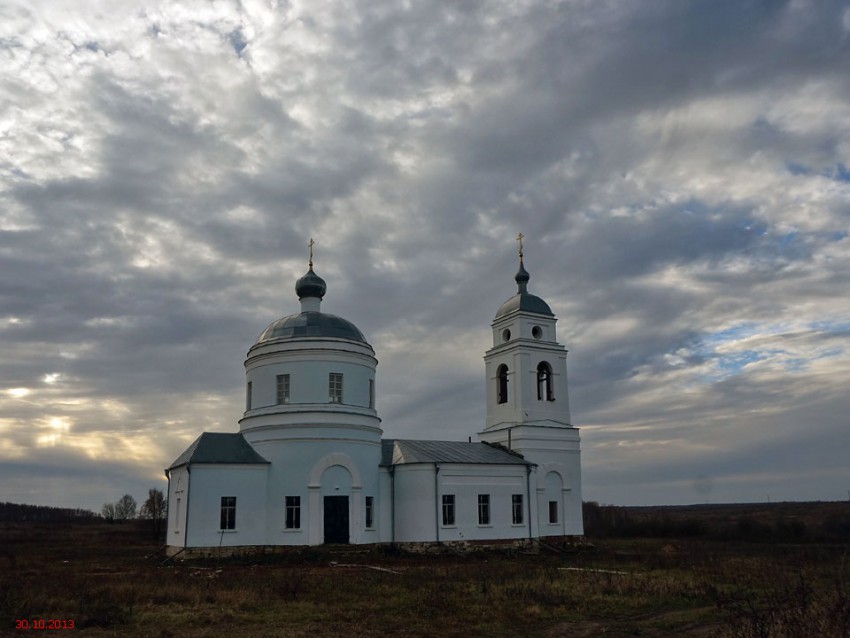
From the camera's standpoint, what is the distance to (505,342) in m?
35.2

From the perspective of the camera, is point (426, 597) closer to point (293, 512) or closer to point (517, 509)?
point (293, 512)

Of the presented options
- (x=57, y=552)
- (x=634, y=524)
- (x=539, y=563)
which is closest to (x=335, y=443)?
(x=539, y=563)

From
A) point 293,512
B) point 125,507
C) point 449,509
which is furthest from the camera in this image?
point 125,507

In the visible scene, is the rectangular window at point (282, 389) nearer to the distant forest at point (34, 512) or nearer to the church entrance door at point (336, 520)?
the church entrance door at point (336, 520)

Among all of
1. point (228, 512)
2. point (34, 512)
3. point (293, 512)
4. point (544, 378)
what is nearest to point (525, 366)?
point (544, 378)

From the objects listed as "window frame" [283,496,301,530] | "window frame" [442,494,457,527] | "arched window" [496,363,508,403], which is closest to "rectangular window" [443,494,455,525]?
"window frame" [442,494,457,527]

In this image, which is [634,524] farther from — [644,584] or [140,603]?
[140,603]

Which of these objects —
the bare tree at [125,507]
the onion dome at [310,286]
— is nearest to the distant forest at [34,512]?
the bare tree at [125,507]

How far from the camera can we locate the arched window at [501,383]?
116 feet

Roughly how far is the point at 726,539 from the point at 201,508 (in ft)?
107

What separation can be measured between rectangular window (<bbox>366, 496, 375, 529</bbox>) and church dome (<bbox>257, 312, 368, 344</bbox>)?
20.0 feet

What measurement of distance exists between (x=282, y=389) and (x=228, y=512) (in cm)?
494

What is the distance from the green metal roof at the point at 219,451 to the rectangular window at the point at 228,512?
1.28m

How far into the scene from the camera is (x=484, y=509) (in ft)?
100
